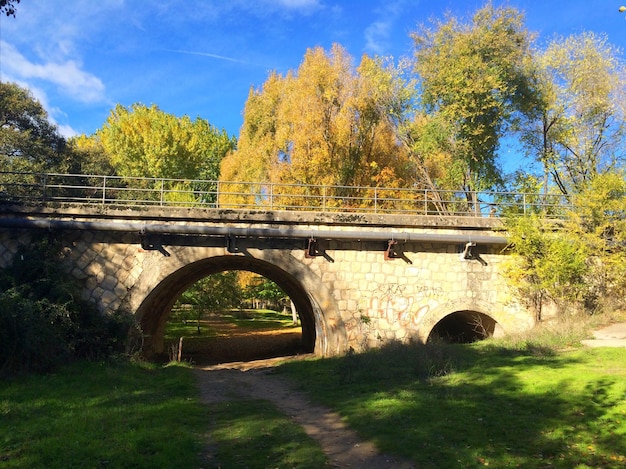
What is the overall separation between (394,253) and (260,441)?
8.87 meters

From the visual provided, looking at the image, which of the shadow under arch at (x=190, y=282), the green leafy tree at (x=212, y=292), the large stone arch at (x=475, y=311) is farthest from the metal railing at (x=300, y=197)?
the green leafy tree at (x=212, y=292)

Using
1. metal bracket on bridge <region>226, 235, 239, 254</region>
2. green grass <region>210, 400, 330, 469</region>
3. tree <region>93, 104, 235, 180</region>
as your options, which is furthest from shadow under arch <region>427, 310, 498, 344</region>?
tree <region>93, 104, 235, 180</region>

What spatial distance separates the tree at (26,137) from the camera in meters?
26.0

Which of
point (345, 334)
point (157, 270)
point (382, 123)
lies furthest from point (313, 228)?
point (382, 123)

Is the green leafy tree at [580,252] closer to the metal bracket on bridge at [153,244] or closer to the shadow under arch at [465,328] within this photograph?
the shadow under arch at [465,328]

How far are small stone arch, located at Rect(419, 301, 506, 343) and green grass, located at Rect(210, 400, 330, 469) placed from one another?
7.07m

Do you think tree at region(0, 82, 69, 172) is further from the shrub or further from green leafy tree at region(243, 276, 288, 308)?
the shrub

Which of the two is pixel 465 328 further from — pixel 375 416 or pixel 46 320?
pixel 46 320

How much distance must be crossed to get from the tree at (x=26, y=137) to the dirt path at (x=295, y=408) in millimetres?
17797

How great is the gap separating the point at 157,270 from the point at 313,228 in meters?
4.55

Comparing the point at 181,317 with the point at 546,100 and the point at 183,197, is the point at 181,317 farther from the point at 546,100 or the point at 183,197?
the point at 546,100

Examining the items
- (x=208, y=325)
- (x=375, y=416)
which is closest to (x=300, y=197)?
(x=208, y=325)

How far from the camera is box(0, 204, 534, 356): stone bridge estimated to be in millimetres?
13297

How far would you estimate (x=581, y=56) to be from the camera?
20.8 m
